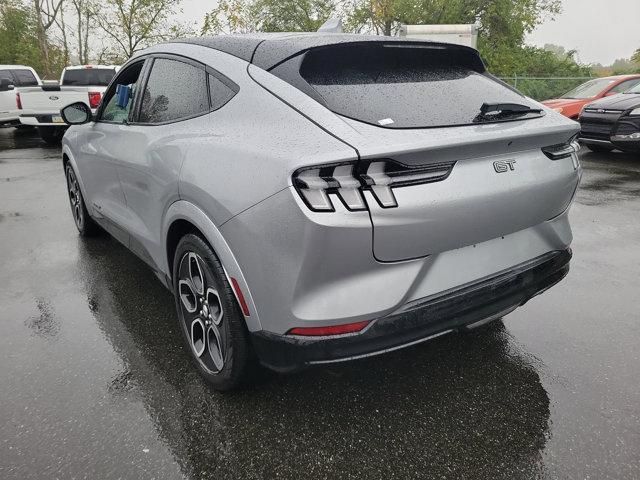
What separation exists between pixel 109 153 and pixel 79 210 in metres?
1.76

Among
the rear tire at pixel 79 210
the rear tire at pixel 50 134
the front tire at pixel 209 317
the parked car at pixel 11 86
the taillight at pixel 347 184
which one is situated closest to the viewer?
the taillight at pixel 347 184

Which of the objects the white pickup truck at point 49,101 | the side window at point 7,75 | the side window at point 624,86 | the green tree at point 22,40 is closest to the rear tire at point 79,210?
the white pickup truck at point 49,101

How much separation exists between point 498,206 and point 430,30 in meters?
16.9

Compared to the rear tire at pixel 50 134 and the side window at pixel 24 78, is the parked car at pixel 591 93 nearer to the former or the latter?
the rear tire at pixel 50 134

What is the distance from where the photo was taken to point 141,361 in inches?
112

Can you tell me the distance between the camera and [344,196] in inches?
71.2

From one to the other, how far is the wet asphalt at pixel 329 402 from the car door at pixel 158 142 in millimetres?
669

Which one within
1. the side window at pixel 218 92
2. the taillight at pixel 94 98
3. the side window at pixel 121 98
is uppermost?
the side window at pixel 218 92

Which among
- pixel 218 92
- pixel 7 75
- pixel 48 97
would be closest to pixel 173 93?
pixel 218 92

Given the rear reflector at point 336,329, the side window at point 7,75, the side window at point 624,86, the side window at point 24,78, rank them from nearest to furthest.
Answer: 1. the rear reflector at point 336,329
2. the side window at point 624,86
3. the side window at point 7,75
4. the side window at point 24,78

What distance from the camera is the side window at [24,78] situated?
51.6 ft

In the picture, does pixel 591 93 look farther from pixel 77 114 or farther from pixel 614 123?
pixel 77 114

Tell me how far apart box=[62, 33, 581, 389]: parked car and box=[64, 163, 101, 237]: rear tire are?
92.7 inches

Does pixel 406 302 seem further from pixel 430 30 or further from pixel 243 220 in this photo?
pixel 430 30
